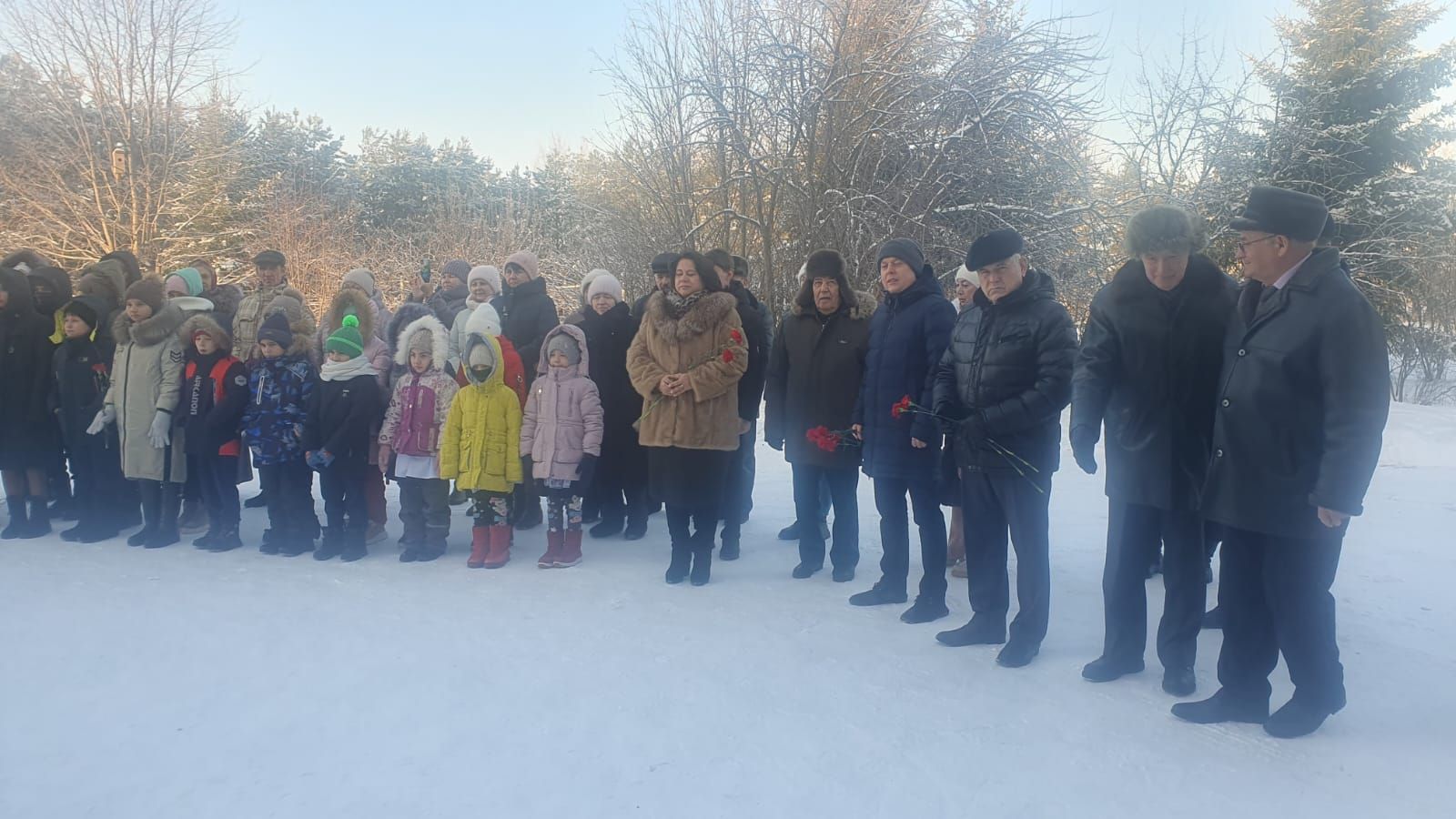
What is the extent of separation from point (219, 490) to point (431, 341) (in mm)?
1874

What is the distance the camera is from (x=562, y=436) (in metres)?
5.77

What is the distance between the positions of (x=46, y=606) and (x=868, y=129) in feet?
37.6

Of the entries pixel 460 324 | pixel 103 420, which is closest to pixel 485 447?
pixel 460 324

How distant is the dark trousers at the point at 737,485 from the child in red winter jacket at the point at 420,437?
193cm

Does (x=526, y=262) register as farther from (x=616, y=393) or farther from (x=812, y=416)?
(x=812, y=416)

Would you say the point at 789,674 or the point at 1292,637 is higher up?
the point at 1292,637

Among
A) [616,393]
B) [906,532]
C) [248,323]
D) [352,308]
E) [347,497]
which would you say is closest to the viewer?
[906,532]

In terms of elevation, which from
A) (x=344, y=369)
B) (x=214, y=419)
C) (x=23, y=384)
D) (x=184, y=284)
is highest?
(x=184, y=284)

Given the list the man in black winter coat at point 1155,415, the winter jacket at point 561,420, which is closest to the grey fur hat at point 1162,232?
the man in black winter coat at point 1155,415

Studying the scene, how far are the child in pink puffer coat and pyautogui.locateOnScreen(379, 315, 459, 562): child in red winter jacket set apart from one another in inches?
26.6

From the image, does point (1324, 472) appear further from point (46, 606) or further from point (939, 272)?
point (939, 272)

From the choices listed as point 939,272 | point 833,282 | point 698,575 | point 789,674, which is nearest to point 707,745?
point 789,674

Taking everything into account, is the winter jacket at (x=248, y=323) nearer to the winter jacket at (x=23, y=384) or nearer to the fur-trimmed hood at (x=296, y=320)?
the fur-trimmed hood at (x=296, y=320)

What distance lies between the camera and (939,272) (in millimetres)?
13672
